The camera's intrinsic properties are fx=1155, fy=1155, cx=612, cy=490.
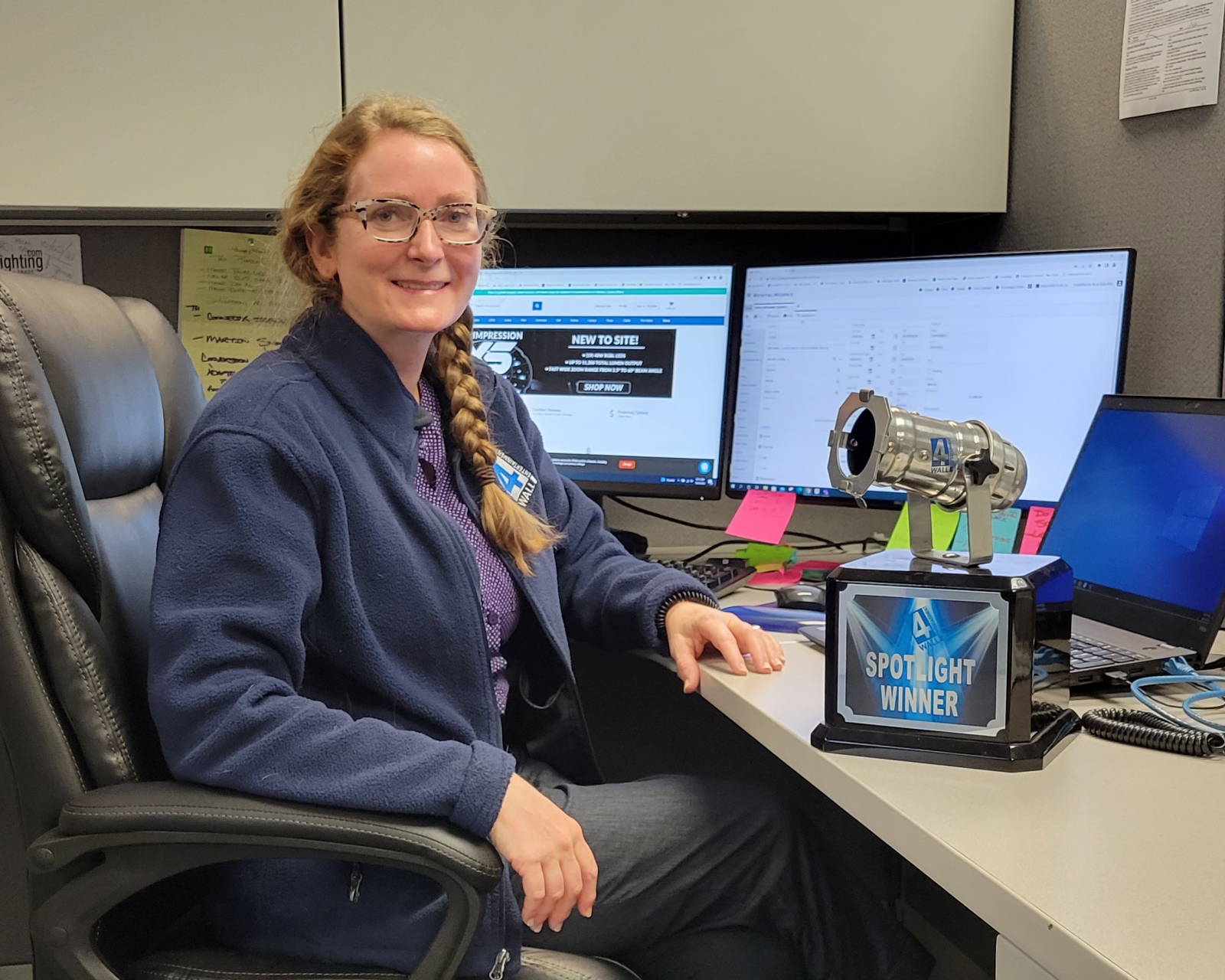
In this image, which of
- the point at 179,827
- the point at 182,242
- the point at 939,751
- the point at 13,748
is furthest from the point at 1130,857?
the point at 182,242

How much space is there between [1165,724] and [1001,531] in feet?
1.43

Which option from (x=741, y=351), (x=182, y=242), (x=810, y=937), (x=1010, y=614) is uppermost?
(x=182, y=242)

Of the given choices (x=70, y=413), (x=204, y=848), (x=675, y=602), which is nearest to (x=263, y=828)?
(x=204, y=848)

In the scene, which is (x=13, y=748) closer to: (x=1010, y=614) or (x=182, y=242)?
(x=1010, y=614)

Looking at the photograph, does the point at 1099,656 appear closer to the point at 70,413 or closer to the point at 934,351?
the point at 934,351

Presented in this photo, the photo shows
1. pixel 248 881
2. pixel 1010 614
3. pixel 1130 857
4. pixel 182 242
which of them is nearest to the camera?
pixel 1130 857

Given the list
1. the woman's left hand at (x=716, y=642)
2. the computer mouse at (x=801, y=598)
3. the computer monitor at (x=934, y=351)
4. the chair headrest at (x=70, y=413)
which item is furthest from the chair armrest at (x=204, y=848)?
the computer monitor at (x=934, y=351)

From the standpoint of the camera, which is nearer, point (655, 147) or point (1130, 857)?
point (1130, 857)

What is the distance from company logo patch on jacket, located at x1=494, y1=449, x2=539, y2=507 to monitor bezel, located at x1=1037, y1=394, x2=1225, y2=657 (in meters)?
0.48

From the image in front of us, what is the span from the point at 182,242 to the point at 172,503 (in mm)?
809

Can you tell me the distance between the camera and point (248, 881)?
0.81 meters

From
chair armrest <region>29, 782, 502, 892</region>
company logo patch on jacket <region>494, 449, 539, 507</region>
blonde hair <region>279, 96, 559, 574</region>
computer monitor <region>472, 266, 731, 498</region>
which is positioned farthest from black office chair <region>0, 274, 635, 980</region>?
computer monitor <region>472, 266, 731, 498</region>

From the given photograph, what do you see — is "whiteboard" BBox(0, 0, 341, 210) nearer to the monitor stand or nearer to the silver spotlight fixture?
the monitor stand

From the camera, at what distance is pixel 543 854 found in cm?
77
